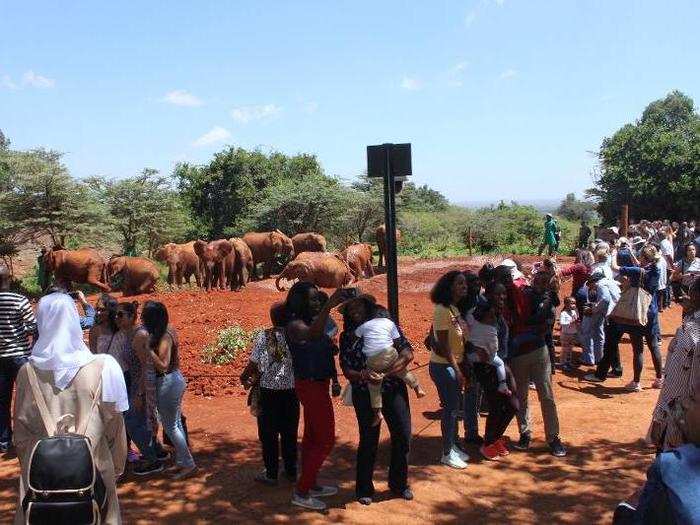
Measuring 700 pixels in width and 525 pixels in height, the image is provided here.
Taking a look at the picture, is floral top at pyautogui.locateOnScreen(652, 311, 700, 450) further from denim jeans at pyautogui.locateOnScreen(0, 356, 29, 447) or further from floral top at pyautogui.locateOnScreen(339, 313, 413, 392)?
denim jeans at pyautogui.locateOnScreen(0, 356, 29, 447)

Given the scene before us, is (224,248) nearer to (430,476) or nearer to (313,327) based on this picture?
(430,476)

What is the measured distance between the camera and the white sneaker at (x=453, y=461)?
5.06 meters

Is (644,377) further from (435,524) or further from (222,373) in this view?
(222,373)

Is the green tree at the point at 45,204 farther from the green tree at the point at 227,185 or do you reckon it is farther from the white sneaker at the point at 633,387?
the white sneaker at the point at 633,387

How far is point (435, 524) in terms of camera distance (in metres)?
4.17

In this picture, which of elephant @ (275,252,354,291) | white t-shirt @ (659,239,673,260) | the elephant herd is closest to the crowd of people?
white t-shirt @ (659,239,673,260)

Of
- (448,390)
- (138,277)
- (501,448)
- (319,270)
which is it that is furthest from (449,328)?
(138,277)

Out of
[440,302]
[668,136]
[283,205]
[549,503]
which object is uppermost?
[668,136]

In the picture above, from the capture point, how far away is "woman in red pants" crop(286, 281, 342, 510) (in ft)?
13.5

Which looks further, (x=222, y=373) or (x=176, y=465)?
(x=222, y=373)

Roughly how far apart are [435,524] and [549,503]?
93 cm

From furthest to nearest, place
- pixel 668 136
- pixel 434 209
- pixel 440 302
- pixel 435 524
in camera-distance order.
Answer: pixel 434 209, pixel 668 136, pixel 440 302, pixel 435 524

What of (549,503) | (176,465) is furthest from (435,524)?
(176,465)

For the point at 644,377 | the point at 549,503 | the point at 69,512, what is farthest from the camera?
the point at 644,377
